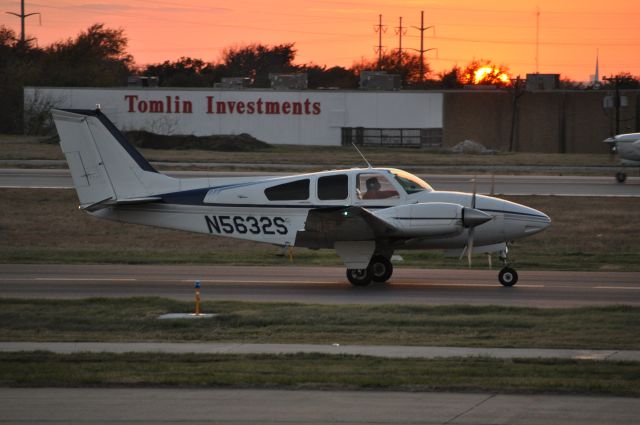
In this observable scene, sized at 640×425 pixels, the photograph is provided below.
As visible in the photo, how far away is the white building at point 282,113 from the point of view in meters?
76.8

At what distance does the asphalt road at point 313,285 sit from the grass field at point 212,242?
1.41 meters

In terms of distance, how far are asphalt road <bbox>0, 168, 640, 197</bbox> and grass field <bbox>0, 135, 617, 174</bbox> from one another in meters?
5.73

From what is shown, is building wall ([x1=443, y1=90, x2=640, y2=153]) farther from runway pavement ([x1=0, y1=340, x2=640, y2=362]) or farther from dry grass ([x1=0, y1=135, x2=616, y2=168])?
runway pavement ([x1=0, y1=340, x2=640, y2=362])

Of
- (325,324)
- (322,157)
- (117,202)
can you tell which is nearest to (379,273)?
(325,324)

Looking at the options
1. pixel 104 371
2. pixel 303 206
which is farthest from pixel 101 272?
pixel 104 371

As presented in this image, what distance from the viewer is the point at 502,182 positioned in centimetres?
4409

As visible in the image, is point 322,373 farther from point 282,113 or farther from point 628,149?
point 282,113

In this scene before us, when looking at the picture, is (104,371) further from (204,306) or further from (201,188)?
(201,188)

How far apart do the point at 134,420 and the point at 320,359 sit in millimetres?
3477

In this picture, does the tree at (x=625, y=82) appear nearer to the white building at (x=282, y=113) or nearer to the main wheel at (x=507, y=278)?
the white building at (x=282, y=113)

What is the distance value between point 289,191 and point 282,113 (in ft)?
185

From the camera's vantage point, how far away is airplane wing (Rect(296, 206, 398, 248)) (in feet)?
64.3

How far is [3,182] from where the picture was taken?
4197 centimetres

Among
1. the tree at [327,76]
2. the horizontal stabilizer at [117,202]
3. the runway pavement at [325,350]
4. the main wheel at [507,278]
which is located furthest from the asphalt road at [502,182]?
the tree at [327,76]
